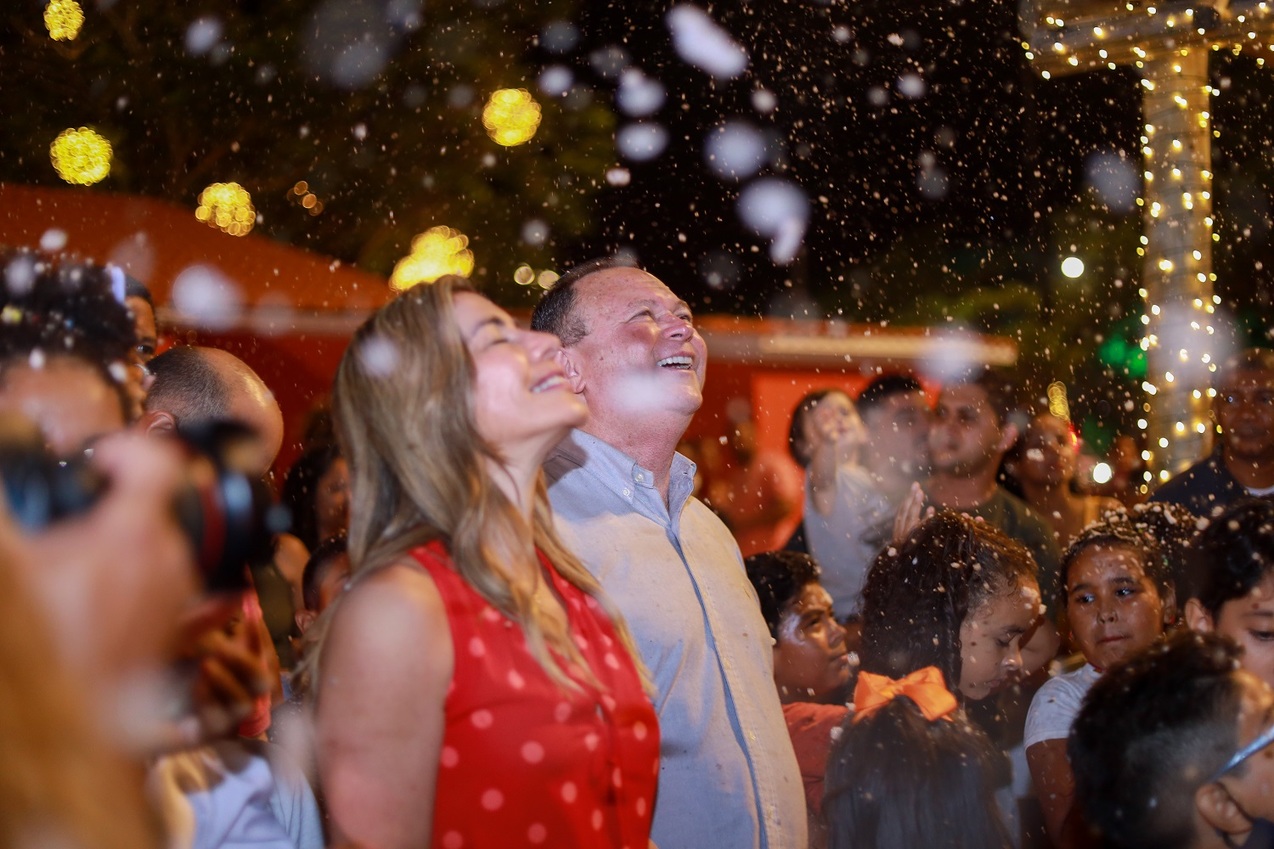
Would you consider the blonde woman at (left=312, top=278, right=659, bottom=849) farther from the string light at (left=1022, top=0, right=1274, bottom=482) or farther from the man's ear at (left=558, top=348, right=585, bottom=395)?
the string light at (left=1022, top=0, right=1274, bottom=482)

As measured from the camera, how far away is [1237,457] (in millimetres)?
4754

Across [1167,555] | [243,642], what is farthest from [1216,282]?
[243,642]

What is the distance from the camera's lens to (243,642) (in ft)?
5.46

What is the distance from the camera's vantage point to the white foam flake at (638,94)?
1435 centimetres

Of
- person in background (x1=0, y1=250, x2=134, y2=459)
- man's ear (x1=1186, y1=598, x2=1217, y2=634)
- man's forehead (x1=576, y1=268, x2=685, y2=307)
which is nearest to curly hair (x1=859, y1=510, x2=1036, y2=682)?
man's ear (x1=1186, y1=598, x2=1217, y2=634)

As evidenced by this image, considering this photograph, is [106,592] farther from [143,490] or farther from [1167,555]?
[1167,555]

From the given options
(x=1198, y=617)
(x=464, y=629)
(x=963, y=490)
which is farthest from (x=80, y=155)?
(x=464, y=629)

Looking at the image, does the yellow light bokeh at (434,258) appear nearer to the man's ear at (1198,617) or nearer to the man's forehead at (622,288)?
the man's forehead at (622,288)

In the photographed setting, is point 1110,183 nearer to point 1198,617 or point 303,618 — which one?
point 1198,617

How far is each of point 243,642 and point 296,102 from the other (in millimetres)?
10253

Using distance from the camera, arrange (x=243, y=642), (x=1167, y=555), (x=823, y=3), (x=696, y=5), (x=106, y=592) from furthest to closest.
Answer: (x=696, y=5), (x=823, y=3), (x=1167, y=555), (x=243, y=642), (x=106, y=592)

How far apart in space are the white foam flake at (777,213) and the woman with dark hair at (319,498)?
14984 mm

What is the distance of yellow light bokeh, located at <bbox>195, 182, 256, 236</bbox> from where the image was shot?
10.6 m

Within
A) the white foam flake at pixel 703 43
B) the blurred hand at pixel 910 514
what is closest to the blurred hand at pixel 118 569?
the blurred hand at pixel 910 514
